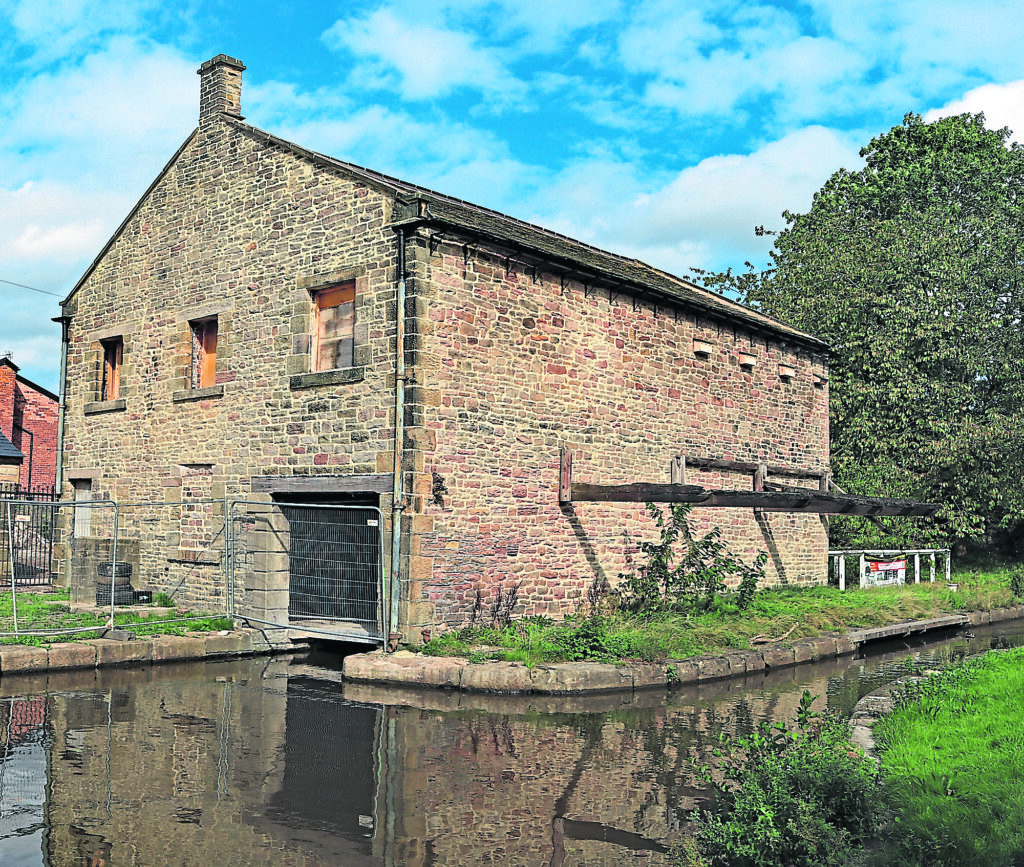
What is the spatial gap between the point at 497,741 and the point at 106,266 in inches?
559

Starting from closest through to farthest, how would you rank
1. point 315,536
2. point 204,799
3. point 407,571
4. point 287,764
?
point 204,799, point 287,764, point 407,571, point 315,536

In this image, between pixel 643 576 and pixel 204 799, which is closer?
pixel 204 799

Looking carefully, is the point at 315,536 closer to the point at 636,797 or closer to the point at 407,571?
the point at 407,571

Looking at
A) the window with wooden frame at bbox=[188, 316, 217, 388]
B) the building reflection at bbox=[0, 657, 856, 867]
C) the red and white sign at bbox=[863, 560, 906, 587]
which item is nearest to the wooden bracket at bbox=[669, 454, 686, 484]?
the building reflection at bbox=[0, 657, 856, 867]

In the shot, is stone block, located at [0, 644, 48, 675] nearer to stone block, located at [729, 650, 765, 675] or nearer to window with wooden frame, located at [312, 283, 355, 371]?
window with wooden frame, located at [312, 283, 355, 371]

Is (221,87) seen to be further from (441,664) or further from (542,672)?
(542,672)

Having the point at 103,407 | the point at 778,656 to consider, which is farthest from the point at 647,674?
the point at 103,407

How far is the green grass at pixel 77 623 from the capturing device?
12452 mm

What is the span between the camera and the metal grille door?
13.4 metres

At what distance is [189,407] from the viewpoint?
1595cm

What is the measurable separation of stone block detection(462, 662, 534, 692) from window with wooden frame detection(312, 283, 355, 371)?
5.12 meters

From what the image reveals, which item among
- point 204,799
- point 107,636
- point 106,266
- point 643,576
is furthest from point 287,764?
point 106,266

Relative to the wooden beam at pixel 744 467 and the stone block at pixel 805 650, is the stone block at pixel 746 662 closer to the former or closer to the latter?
the stone block at pixel 805 650

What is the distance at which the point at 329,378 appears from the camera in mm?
13484
